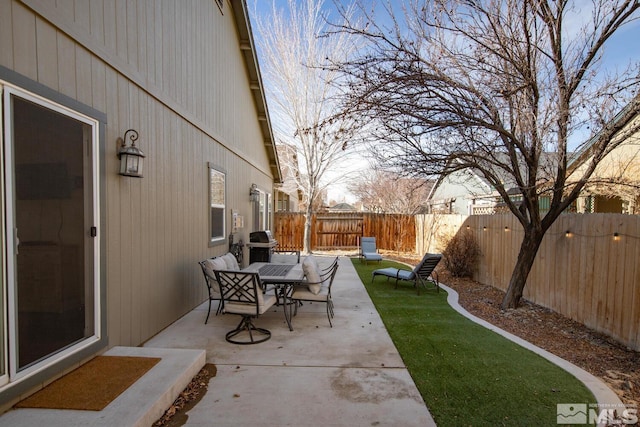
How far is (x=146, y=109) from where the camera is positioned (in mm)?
4266

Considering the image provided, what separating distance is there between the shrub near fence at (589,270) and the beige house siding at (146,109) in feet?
19.2

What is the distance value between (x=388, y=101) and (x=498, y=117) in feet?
5.69

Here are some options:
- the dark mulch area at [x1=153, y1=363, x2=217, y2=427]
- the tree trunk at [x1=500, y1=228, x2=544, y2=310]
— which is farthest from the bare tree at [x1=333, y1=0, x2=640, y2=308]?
the dark mulch area at [x1=153, y1=363, x2=217, y2=427]

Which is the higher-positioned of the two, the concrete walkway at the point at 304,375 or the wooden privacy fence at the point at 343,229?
the wooden privacy fence at the point at 343,229

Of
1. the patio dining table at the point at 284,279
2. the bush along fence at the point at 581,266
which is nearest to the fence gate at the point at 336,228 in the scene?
the bush along fence at the point at 581,266

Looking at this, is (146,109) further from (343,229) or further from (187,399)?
(343,229)

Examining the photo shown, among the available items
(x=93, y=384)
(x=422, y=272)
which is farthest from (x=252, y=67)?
(x=93, y=384)

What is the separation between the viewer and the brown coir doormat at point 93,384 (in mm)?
2503

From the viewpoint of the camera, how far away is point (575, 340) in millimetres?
4621

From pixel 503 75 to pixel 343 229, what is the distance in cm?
1034

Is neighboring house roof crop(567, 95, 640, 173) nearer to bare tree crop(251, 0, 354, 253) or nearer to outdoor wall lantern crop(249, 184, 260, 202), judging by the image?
outdoor wall lantern crop(249, 184, 260, 202)

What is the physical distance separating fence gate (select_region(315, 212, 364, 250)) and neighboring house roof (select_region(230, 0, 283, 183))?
13.1ft

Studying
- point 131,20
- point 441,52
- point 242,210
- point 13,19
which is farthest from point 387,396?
point 242,210

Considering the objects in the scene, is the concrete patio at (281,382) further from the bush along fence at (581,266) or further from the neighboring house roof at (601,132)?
the neighboring house roof at (601,132)
